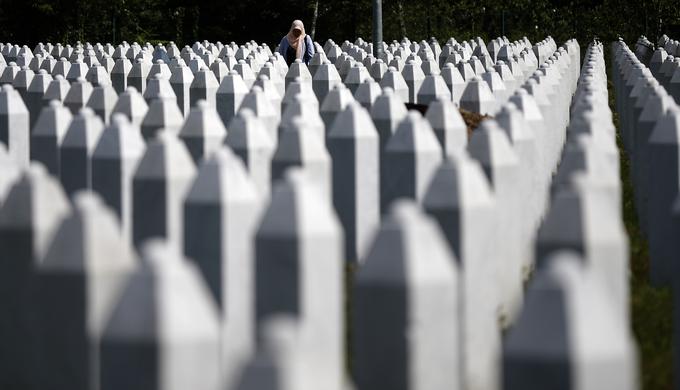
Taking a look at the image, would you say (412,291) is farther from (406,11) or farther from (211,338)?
(406,11)

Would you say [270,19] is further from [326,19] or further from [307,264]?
[307,264]

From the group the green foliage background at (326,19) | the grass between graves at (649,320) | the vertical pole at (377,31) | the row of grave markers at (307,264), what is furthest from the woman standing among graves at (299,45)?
the row of grave markers at (307,264)

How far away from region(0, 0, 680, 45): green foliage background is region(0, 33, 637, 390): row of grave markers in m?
26.7

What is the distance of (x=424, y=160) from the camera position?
292 inches

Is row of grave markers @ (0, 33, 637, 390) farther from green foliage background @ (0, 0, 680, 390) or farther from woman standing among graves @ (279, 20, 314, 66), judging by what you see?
green foliage background @ (0, 0, 680, 390)

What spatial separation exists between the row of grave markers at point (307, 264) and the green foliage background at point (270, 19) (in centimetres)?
2674

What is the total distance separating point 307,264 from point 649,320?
9.24 ft

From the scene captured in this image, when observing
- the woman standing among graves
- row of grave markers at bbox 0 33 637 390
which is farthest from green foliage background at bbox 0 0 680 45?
row of grave markers at bbox 0 33 637 390

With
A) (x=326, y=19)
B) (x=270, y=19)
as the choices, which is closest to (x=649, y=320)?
(x=326, y=19)

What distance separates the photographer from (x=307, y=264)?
452 cm

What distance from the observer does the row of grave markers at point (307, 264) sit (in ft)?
12.3

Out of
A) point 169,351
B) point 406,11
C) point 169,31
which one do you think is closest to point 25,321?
point 169,351

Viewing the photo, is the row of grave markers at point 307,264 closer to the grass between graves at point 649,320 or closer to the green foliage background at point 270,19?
the grass between graves at point 649,320

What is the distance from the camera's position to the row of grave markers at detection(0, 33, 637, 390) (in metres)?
3.76
